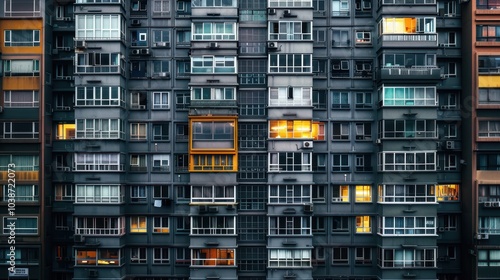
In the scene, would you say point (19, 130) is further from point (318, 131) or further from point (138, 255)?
point (318, 131)

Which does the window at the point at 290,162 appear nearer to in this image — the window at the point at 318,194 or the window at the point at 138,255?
the window at the point at 318,194

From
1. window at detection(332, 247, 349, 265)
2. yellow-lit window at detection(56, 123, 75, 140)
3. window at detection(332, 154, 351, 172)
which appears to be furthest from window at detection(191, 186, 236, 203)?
yellow-lit window at detection(56, 123, 75, 140)

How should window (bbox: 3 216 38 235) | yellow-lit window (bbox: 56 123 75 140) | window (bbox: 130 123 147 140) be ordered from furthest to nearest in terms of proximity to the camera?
yellow-lit window (bbox: 56 123 75 140) < window (bbox: 130 123 147 140) < window (bbox: 3 216 38 235)

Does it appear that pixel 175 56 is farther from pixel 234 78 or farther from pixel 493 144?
pixel 493 144

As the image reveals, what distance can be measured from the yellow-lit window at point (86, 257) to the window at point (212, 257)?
874 cm

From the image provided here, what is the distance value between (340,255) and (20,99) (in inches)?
1284

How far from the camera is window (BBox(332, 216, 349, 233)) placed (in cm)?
4203

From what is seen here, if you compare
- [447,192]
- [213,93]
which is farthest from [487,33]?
[213,93]

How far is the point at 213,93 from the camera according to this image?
41.0 metres

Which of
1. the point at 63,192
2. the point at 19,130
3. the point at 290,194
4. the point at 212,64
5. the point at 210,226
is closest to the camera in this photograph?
the point at 210,226

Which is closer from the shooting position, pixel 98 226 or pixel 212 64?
pixel 98 226

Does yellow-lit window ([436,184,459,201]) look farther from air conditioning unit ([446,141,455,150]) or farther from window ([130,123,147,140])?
window ([130,123,147,140])

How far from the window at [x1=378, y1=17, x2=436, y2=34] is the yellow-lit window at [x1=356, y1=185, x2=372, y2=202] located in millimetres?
13965

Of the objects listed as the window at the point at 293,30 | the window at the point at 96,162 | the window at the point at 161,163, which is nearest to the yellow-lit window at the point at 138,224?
the window at the point at 161,163
